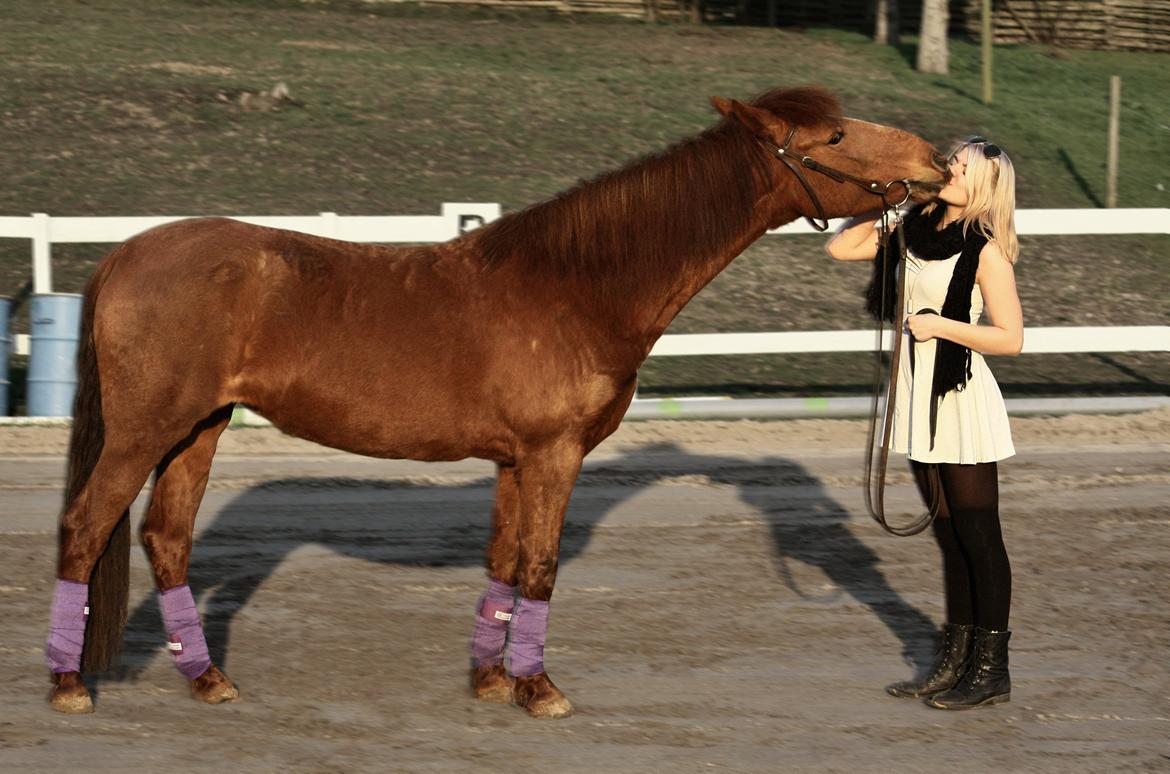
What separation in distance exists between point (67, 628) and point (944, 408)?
9.69 feet

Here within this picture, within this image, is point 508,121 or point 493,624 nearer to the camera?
point 493,624

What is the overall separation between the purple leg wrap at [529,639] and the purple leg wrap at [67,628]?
1.39 m

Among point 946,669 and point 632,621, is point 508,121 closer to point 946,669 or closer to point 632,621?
point 632,621

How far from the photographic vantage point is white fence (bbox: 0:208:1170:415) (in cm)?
1022

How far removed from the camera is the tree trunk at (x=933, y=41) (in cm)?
2502

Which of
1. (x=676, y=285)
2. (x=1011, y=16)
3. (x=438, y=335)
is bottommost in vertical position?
(x=438, y=335)

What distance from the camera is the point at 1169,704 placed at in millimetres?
4754

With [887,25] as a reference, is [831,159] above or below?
below

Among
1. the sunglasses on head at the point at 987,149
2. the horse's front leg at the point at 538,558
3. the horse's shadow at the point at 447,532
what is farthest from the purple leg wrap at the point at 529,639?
the sunglasses on head at the point at 987,149

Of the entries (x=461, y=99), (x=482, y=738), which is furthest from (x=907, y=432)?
(x=461, y=99)

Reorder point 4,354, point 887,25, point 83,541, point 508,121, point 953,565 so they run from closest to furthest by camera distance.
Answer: point 83,541
point 953,565
point 4,354
point 508,121
point 887,25

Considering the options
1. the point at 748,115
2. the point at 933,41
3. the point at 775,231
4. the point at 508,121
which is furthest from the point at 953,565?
the point at 933,41

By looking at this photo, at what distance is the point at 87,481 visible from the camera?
4.47m

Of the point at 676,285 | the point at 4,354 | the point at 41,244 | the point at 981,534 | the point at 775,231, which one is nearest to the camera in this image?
the point at 676,285
